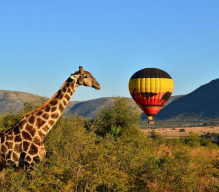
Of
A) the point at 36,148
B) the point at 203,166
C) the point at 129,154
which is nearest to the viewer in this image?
the point at 36,148

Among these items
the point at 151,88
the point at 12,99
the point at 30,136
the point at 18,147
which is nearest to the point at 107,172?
the point at 30,136

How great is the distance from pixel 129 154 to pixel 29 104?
17.9 meters

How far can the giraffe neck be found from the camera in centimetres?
1284

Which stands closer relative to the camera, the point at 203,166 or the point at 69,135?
the point at 203,166

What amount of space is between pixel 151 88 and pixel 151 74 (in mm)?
1856

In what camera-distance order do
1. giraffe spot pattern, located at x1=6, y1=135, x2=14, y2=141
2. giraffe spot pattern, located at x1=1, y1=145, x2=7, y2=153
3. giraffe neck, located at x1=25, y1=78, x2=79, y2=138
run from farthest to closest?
1. giraffe neck, located at x1=25, y1=78, x2=79, y2=138
2. giraffe spot pattern, located at x1=6, y1=135, x2=14, y2=141
3. giraffe spot pattern, located at x1=1, y1=145, x2=7, y2=153

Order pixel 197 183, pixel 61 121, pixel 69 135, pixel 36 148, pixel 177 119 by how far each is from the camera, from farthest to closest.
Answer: pixel 177 119, pixel 61 121, pixel 69 135, pixel 197 183, pixel 36 148

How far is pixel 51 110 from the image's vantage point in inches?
526

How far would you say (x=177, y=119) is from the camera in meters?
177

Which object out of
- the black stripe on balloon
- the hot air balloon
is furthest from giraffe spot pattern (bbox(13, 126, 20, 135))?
the black stripe on balloon

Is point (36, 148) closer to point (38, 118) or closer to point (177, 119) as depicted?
point (38, 118)

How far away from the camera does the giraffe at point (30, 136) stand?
1216 centimetres

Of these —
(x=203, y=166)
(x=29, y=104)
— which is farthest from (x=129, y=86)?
(x=203, y=166)

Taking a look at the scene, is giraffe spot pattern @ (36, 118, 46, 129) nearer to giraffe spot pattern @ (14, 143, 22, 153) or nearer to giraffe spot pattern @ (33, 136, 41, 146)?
giraffe spot pattern @ (33, 136, 41, 146)
